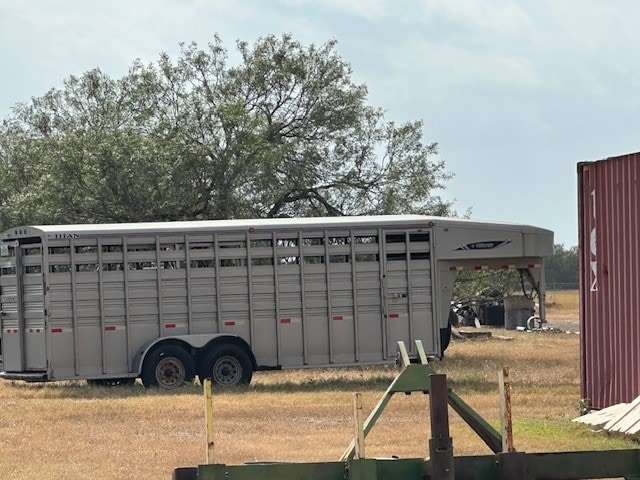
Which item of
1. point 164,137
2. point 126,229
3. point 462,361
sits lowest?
point 462,361

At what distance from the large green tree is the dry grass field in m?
9.33

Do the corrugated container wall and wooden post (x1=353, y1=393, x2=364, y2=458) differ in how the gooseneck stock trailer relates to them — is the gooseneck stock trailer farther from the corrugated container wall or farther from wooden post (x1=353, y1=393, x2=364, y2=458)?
wooden post (x1=353, y1=393, x2=364, y2=458)

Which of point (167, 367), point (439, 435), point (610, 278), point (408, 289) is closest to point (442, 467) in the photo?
point (439, 435)

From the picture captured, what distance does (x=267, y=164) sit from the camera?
36812 millimetres

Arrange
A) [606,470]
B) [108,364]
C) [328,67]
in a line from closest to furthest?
[606,470] < [108,364] < [328,67]

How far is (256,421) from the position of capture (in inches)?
749

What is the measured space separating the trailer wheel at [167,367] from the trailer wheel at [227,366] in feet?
0.94

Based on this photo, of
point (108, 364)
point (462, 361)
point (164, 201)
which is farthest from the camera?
point (164, 201)

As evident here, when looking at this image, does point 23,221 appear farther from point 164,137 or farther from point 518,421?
point 518,421

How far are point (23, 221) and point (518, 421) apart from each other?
72.2 ft

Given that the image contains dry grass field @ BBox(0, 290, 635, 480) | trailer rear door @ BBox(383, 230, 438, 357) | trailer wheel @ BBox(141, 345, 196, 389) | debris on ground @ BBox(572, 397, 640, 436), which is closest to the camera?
dry grass field @ BBox(0, 290, 635, 480)

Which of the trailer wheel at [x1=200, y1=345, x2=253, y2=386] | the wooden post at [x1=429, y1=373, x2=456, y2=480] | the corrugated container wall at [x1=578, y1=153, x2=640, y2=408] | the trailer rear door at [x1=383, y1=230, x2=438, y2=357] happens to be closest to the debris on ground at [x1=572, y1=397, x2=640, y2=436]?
the corrugated container wall at [x1=578, y1=153, x2=640, y2=408]

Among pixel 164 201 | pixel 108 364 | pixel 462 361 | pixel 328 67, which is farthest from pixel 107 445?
pixel 328 67

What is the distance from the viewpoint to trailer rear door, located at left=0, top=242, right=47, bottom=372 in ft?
78.4
